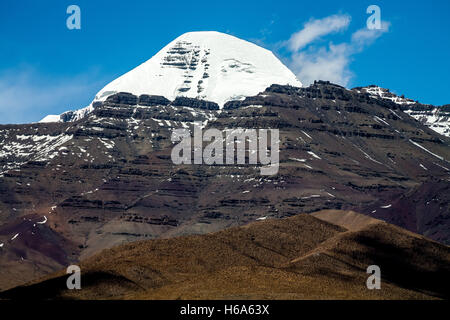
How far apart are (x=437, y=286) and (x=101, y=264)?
56.2 m

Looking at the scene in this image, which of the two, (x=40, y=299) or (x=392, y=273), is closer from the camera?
(x=40, y=299)

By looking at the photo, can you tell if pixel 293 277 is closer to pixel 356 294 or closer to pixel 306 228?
pixel 356 294

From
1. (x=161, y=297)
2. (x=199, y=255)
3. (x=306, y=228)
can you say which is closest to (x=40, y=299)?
(x=161, y=297)
